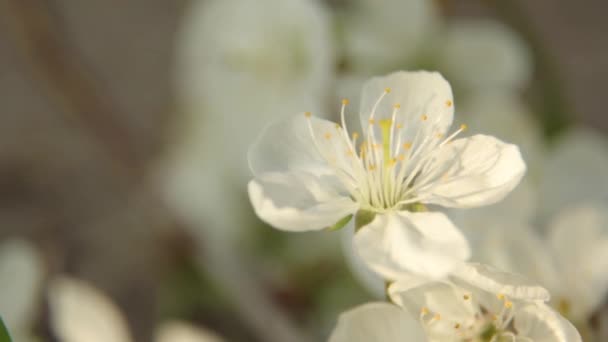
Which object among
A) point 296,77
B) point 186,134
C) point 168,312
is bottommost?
point 168,312

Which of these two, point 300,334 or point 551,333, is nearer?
point 551,333

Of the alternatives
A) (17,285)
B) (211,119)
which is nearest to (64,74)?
(211,119)

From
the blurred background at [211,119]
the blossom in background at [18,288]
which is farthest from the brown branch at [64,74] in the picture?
the blossom in background at [18,288]

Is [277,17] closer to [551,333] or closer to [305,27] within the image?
[305,27]

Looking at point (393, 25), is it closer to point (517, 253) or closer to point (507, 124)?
point (507, 124)

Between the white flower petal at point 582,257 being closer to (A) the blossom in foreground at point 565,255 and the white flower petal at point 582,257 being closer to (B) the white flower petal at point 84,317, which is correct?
(A) the blossom in foreground at point 565,255

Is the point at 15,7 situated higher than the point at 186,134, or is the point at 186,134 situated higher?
the point at 15,7

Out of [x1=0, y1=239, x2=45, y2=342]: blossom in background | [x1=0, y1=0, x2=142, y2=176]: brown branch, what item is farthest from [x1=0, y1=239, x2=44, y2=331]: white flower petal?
[x1=0, y1=0, x2=142, y2=176]: brown branch

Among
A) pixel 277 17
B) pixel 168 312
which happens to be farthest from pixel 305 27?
pixel 168 312
